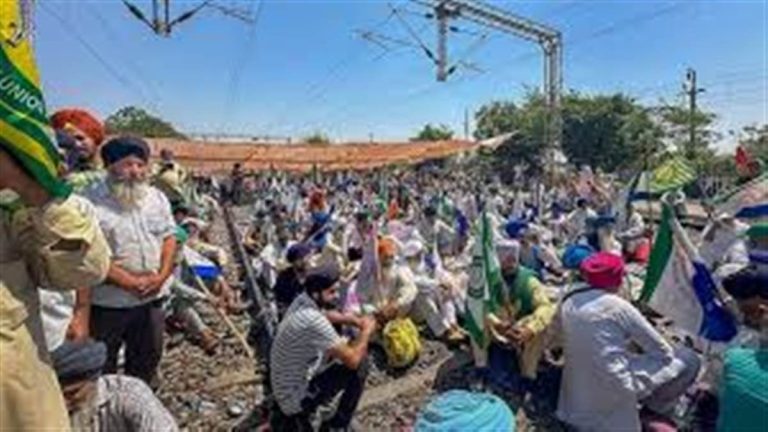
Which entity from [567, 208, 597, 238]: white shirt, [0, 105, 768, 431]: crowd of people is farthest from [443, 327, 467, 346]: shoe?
[567, 208, 597, 238]: white shirt

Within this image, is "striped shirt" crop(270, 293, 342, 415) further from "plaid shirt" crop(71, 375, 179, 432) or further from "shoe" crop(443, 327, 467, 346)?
"shoe" crop(443, 327, 467, 346)

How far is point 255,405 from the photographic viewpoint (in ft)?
23.5

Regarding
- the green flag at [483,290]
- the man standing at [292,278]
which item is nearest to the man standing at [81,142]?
the man standing at [292,278]

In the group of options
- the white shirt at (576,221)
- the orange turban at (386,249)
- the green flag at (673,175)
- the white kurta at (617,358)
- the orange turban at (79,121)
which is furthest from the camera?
the white shirt at (576,221)

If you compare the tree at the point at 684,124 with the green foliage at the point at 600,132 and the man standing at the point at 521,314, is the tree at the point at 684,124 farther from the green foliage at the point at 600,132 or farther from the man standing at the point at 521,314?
the man standing at the point at 521,314

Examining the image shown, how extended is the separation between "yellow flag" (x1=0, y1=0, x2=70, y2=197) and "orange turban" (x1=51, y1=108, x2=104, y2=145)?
8.18ft

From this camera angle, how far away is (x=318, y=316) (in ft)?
18.3

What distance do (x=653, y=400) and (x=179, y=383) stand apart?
416 cm

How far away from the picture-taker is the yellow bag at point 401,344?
8.11 meters

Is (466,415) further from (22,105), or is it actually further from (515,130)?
(515,130)

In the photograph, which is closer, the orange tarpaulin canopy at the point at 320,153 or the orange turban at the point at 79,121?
the orange turban at the point at 79,121

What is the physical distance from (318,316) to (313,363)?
14.0 inches

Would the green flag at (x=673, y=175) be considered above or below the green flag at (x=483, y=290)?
above

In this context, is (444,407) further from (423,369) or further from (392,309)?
(392,309)
